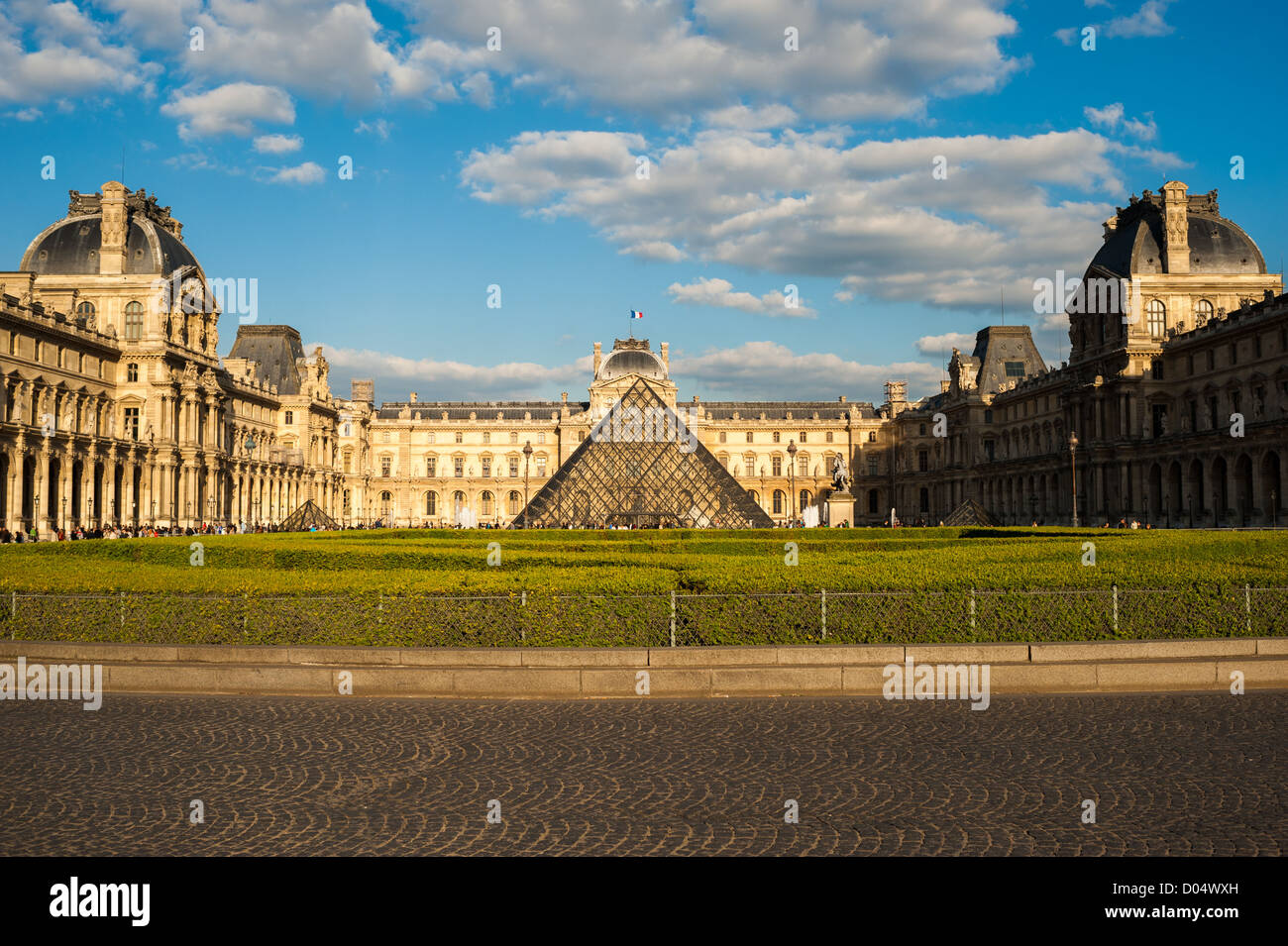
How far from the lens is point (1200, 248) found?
57.7 m

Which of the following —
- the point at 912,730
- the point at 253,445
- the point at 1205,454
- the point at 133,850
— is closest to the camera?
the point at 133,850

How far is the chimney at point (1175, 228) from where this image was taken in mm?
56531

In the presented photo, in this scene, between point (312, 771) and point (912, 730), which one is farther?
point (912, 730)

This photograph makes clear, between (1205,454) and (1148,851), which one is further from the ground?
(1205,454)

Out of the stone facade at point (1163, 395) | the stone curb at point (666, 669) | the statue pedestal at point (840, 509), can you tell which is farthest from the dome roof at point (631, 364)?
the stone curb at point (666, 669)

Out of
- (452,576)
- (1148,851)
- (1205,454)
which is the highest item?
(1205,454)

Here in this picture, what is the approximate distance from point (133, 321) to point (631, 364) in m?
50.2

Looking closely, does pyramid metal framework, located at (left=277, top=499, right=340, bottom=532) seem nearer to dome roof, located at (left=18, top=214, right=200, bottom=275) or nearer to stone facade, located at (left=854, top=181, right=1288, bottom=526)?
dome roof, located at (left=18, top=214, right=200, bottom=275)

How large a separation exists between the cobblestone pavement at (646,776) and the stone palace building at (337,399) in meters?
32.5

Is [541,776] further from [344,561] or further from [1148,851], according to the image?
[344,561]

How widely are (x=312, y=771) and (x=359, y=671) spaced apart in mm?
3523

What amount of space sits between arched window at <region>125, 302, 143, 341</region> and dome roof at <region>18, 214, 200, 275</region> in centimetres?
198
